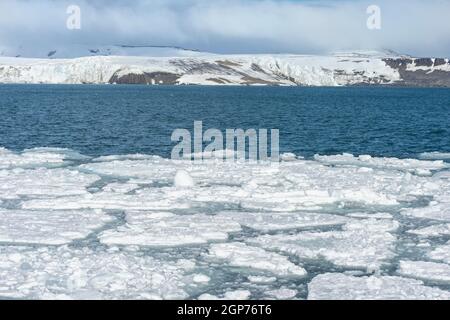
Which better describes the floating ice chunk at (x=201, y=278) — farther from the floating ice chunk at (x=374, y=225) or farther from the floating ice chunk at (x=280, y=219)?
the floating ice chunk at (x=374, y=225)

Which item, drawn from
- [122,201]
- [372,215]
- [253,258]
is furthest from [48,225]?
[372,215]

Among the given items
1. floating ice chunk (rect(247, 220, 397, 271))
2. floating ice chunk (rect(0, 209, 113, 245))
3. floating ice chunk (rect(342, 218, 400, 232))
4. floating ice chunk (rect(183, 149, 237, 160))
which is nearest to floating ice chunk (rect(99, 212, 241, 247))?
floating ice chunk (rect(0, 209, 113, 245))

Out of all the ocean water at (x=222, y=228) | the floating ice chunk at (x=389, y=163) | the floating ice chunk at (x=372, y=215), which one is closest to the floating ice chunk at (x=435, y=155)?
the floating ice chunk at (x=389, y=163)

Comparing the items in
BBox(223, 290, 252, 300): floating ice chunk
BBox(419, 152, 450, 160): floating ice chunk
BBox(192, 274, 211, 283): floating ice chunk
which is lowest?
BBox(223, 290, 252, 300): floating ice chunk

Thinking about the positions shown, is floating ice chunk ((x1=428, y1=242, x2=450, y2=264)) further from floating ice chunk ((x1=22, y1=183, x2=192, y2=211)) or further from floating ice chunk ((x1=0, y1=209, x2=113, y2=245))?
floating ice chunk ((x1=0, y1=209, x2=113, y2=245))

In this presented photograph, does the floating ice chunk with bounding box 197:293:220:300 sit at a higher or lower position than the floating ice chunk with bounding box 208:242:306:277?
lower

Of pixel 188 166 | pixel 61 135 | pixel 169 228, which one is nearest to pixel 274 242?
pixel 169 228
